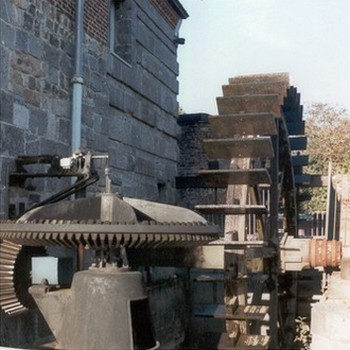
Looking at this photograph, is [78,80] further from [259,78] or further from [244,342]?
[244,342]

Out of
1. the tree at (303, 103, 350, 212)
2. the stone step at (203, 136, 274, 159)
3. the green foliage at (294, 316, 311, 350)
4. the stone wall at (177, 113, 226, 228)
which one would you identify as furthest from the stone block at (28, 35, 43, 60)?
the tree at (303, 103, 350, 212)

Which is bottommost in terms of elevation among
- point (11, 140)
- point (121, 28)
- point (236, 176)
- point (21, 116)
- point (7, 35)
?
A: point (236, 176)

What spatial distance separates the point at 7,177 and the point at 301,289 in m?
A: 5.42

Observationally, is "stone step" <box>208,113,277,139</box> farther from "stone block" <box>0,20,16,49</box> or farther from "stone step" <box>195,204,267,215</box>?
"stone block" <box>0,20,16,49</box>

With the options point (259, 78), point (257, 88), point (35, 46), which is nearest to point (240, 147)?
point (257, 88)

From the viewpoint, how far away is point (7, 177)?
5.64m

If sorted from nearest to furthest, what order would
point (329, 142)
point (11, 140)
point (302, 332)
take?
point (11, 140) < point (302, 332) < point (329, 142)

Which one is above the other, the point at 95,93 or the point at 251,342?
the point at 95,93

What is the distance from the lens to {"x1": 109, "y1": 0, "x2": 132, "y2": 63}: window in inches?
342

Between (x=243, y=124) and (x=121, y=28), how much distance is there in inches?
103

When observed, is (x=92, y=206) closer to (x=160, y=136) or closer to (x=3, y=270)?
(x=3, y=270)

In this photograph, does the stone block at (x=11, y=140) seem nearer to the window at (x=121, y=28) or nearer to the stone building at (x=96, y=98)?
the stone building at (x=96, y=98)

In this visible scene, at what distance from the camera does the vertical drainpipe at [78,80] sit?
6766 millimetres

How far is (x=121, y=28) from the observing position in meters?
8.72
